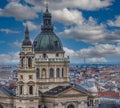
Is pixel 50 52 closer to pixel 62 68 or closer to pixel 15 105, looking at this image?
pixel 62 68

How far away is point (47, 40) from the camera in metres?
113

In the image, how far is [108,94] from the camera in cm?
15325

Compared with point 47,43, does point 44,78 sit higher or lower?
lower

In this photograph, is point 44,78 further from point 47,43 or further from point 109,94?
point 109,94

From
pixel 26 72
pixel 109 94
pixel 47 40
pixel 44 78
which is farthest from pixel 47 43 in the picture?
pixel 109 94

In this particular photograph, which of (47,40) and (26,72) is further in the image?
(47,40)

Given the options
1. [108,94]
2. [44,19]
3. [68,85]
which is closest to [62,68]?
[68,85]

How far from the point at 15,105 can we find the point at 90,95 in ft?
61.9

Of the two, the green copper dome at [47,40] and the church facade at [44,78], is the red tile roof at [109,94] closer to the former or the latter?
the church facade at [44,78]

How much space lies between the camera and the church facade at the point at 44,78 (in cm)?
10300

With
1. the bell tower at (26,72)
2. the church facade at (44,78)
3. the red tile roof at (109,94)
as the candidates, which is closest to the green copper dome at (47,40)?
the church facade at (44,78)

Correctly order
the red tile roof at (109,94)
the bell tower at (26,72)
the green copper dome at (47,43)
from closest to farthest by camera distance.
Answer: the bell tower at (26,72)
the green copper dome at (47,43)
the red tile roof at (109,94)

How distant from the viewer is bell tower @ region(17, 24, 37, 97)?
102750 millimetres

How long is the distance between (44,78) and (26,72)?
8.94 metres
